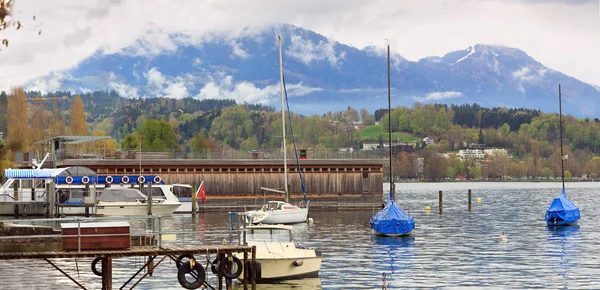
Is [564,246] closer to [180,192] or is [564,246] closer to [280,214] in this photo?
[280,214]

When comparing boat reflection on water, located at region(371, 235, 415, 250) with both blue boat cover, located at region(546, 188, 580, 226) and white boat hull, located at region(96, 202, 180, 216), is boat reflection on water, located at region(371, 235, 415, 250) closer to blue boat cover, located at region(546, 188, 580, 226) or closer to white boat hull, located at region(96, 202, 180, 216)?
blue boat cover, located at region(546, 188, 580, 226)

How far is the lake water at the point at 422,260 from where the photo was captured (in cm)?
4628

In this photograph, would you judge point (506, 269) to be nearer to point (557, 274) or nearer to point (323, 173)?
point (557, 274)

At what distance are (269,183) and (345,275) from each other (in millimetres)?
55054

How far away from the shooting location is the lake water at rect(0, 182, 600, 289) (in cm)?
4628

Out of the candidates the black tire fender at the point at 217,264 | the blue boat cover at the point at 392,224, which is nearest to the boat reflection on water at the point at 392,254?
the blue boat cover at the point at 392,224

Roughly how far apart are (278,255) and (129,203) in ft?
150

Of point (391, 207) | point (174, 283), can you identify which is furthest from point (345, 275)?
point (391, 207)

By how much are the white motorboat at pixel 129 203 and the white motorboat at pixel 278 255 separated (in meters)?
43.4

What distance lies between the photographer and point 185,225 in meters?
81.8

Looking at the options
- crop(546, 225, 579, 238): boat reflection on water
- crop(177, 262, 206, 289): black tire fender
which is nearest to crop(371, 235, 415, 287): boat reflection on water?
crop(177, 262, 206, 289): black tire fender

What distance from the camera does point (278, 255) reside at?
4534cm

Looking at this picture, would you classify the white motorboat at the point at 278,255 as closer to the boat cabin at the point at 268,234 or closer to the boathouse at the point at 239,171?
the boat cabin at the point at 268,234

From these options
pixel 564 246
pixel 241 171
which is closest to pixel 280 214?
pixel 241 171
